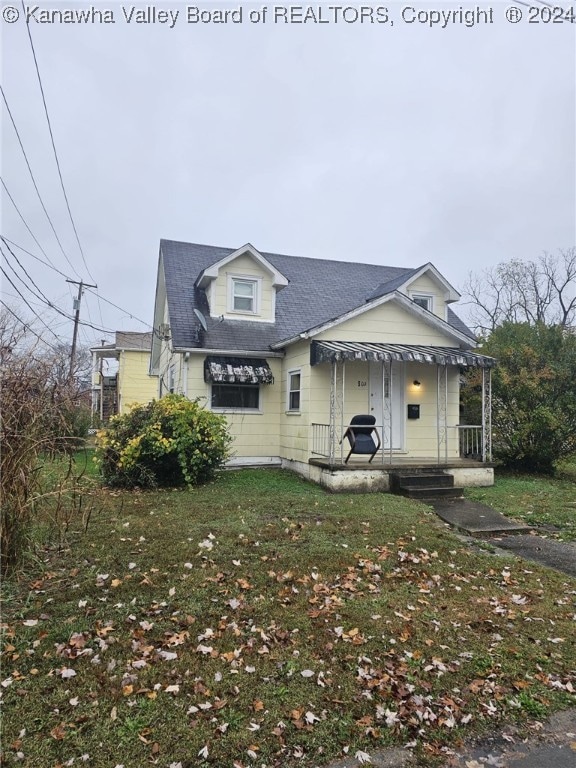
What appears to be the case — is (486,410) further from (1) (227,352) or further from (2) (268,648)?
(2) (268,648)

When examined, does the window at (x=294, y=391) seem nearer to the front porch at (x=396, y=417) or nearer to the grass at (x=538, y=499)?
the front porch at (x=396, y=417)

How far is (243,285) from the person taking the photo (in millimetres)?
12969

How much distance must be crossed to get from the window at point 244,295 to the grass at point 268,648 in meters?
8.24

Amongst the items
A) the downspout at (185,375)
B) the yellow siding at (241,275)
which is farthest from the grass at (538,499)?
the yellow siding at (241,275)

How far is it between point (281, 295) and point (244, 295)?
164 cm

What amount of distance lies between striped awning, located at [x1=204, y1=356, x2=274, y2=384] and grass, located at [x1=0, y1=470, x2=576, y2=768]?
229 inches

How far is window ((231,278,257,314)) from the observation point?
12.9 meters

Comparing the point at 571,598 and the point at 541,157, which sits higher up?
the point at 541,157

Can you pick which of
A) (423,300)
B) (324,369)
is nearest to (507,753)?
(324,369)

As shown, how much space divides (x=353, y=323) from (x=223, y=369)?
3.55 m

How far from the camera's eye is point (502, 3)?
19.2 ft

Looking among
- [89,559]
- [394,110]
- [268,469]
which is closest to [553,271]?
[394,110]

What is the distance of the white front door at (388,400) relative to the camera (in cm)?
1139

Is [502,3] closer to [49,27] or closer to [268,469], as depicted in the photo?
[49,27]
